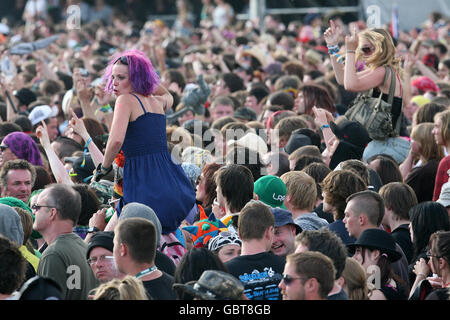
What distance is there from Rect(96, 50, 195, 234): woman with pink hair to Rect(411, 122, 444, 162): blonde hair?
257 centimetres

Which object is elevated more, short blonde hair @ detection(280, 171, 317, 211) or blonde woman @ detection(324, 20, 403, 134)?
blonde woman @ detection(324, 20, 403, 134)

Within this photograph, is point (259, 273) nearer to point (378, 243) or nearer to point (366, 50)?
point (378, 243)

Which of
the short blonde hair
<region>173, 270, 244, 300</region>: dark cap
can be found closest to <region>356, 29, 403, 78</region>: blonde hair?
the short blonde hair

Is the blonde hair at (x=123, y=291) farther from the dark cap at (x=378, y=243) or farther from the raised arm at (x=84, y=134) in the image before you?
the raised arm at (x=84, y=134)

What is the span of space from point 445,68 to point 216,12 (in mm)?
10491

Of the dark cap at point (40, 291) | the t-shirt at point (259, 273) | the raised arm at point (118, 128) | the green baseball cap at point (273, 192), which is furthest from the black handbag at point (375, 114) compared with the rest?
the dark cap at point (40, 291)

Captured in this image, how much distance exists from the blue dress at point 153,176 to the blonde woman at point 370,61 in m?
2.12

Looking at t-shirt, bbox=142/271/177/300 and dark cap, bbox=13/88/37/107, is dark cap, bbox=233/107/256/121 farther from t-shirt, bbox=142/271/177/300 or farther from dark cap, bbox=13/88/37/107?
t-shirt, bbox=142/271/177/300

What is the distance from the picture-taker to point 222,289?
351 cm

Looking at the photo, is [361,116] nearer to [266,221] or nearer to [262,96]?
[266,221]

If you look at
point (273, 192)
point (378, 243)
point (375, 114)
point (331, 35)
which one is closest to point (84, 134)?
point (273, 192)

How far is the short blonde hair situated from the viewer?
576 cm

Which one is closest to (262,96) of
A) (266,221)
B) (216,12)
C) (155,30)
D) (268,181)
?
(268,181)

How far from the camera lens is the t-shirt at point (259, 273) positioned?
4.34 meters
